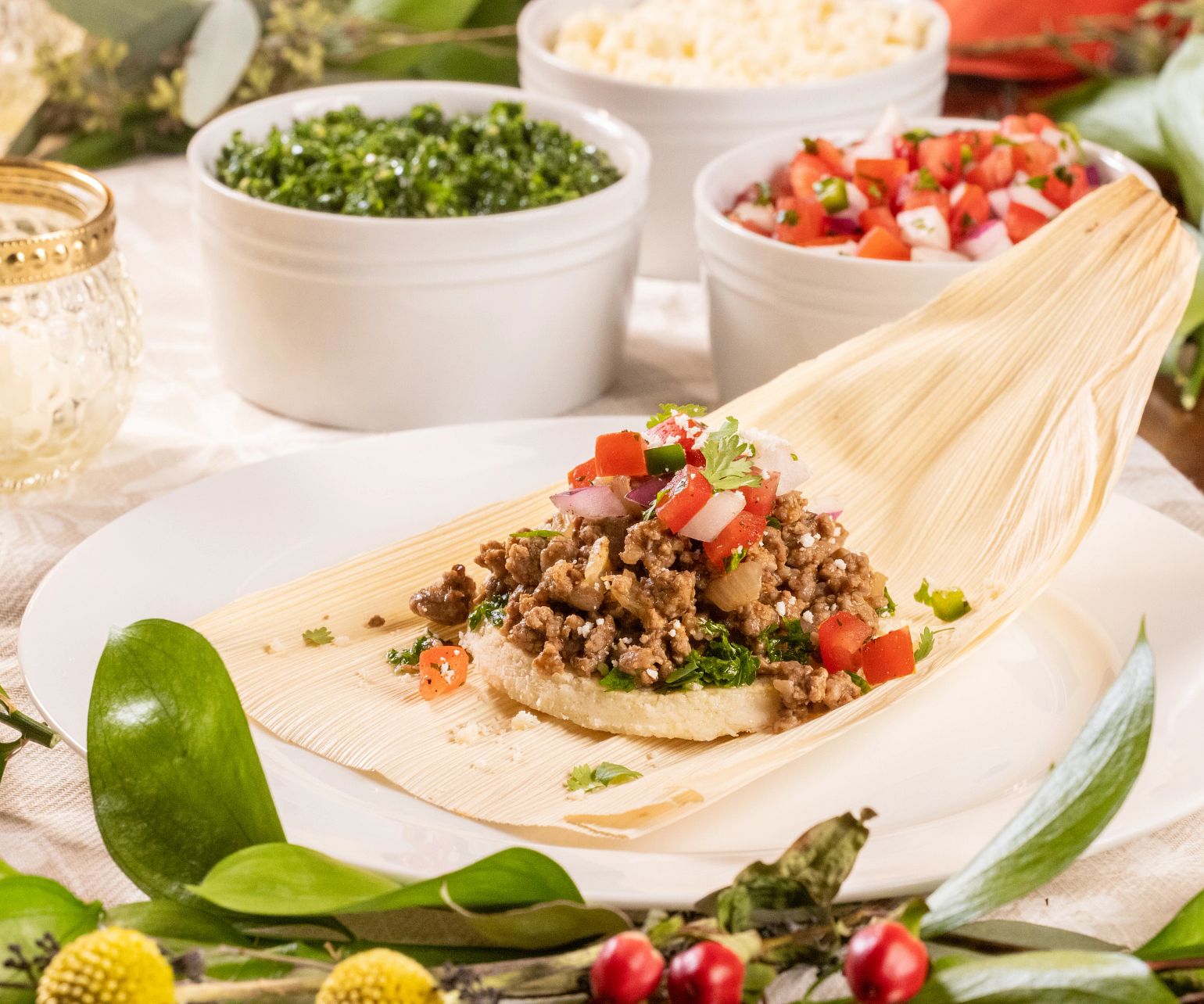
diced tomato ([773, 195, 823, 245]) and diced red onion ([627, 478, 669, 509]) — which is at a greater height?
diced tomato ([773, 195, 823, 245])

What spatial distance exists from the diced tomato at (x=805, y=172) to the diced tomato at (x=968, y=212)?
39 centimetres

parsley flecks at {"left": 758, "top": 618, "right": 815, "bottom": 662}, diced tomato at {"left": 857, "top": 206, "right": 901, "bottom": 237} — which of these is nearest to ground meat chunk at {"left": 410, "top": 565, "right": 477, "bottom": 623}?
parsley flecks at {"left": 758, "top": 618, "right": 815, "bottom": 662}

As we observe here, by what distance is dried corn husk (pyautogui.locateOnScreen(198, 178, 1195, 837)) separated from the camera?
238 cm

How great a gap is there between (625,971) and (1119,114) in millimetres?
4520

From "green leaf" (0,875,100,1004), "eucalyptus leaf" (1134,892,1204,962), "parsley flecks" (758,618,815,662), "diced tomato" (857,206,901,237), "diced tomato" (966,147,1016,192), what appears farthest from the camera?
"diced tomato" (966,147,1016,192)

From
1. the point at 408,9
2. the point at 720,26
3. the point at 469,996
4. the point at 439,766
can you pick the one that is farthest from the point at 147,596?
the point at 408,9

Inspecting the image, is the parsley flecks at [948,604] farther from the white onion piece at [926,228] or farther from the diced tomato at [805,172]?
the diced tomato at [805,172]

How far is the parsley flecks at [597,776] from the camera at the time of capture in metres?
2.36

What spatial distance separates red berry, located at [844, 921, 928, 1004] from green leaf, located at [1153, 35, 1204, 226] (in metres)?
3.35

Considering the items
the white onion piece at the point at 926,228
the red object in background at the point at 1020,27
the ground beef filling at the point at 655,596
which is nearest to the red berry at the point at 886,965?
the ground beef filling at the point at 655,596

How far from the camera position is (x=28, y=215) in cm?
381

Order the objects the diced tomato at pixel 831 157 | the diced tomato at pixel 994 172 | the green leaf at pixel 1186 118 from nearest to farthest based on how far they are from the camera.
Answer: the diced tomato at pixel 994 172, the diced tomato at pixel 831 157, the green leaf at pixel 1186 118

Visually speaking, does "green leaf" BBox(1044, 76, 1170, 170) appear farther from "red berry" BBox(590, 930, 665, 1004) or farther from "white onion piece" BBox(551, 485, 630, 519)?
"red berry" BBox(590, 930, 665, 1004)

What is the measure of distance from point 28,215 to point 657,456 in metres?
2.04
